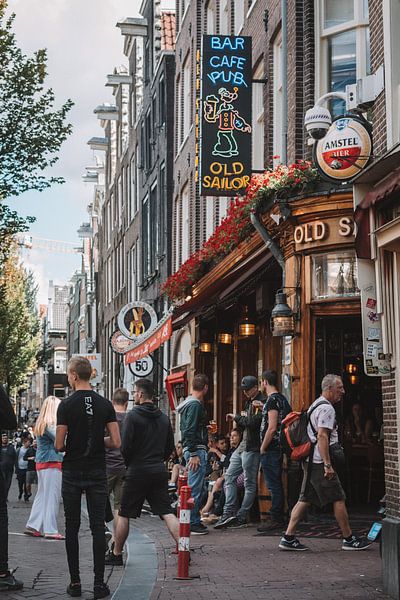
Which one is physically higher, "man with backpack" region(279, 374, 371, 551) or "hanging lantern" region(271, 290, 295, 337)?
"hanging lantern" region(271, 290, 295, 337)

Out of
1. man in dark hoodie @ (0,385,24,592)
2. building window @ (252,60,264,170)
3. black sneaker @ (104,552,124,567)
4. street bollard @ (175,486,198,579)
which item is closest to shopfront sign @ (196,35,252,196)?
building window @ (252,60,264,170)

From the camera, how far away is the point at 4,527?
29.1 feet

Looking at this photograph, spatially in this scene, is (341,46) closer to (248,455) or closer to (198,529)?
(248,455)

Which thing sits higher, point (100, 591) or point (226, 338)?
point (226, 338)

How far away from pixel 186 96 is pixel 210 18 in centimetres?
A: 344

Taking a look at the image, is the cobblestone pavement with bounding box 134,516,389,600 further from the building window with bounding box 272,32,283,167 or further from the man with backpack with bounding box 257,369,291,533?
the building window with bounding box 272,32,283,167

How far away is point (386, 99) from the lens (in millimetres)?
10148

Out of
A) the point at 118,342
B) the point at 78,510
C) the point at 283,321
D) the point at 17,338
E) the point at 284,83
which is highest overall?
the point at 284,83

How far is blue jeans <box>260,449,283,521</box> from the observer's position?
13133mm

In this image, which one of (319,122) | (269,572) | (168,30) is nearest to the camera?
(269,572)

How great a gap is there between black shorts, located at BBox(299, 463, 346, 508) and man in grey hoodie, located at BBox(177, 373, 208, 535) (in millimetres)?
2005

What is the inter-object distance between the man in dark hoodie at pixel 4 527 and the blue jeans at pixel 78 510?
55 centimetres

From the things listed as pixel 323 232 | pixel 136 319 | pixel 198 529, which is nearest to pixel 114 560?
pixel 198 529

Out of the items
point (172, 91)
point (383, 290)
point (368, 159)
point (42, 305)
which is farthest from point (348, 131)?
point (42, 305)
